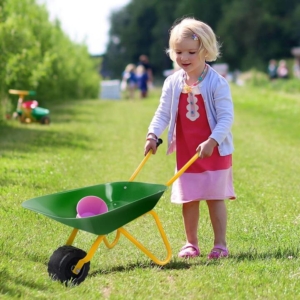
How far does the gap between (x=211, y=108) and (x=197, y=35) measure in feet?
1.74

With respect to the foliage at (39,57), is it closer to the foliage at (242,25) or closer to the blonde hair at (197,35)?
the blonde hair at (197,35)

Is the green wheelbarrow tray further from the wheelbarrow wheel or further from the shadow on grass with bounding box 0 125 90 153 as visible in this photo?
the shadow on grass with bounding box 0 125 90 153

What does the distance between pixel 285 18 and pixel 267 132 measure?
170 ft

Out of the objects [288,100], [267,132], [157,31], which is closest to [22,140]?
[267,132]

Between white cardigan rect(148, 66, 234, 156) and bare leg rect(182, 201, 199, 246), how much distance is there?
44 centimetres

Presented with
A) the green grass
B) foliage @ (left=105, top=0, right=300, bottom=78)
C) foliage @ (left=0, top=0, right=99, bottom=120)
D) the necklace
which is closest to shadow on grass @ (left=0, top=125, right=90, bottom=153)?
the green grass

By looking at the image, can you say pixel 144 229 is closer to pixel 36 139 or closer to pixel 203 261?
pixel 203 261

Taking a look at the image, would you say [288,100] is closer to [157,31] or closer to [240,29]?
[240,29]

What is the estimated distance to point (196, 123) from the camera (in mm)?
6000

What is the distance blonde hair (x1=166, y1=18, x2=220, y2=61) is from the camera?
5.85 metres

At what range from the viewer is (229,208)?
7.78 metres

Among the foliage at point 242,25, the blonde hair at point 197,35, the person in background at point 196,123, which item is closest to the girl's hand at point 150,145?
the person in background at point 196,123

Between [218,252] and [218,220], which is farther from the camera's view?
[218,220]

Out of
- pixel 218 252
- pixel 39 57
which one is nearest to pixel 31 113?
pixel 39 57
